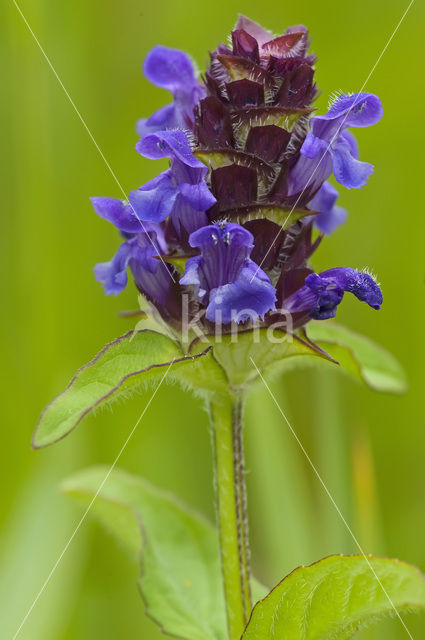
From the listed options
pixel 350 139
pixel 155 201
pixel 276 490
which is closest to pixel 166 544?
pixel 276 490

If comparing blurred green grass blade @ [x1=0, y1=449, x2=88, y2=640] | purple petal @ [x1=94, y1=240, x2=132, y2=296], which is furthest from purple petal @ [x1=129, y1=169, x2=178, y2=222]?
blurred green grass blade @ [x1=0, y1=449, x2=88, y2=640]

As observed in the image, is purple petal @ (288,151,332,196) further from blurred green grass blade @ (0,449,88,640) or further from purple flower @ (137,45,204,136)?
blurred green grass blade @ (0,449,88,640)

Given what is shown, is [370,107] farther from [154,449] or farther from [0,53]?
[0,53]

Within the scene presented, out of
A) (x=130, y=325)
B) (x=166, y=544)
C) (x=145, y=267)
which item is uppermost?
(x=145, y=267)

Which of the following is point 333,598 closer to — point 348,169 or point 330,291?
point 330,291

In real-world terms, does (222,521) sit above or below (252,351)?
below

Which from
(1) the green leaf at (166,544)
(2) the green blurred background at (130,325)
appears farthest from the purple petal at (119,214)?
(2) the green blurred background at (130,325)

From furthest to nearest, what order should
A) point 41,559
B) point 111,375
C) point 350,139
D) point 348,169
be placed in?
point 41,559 < point 350,139 < point 348,169 < point 111,375

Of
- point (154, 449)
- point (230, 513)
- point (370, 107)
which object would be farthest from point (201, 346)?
point (154, 449)
